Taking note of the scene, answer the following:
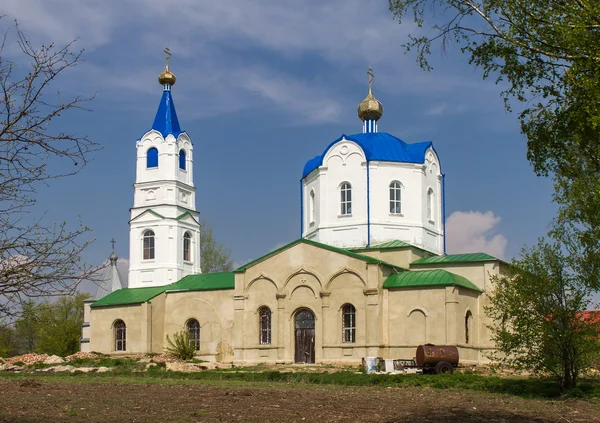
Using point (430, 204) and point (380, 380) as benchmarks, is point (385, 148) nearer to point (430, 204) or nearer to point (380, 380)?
point (430, 204)

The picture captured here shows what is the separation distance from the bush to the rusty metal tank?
40.4 ft

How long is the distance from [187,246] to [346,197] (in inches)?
398

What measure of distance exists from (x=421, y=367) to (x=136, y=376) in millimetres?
9352

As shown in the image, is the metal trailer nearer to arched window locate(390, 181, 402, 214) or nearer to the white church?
the white church

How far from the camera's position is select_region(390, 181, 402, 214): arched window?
35531mm

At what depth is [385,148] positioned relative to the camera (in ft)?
119

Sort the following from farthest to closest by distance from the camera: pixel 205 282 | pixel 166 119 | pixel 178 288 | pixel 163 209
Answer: pixel 166 119 < pixel 163 209 < pixel 178 288 < pixel 205 282

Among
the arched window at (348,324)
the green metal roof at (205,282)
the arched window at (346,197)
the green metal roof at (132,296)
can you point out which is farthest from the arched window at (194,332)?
the arched window at (346,197)

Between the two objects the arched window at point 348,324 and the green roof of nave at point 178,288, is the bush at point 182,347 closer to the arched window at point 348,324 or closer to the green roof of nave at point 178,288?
the green roof of nave at point 178,288

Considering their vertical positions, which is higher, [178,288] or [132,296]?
[178,288]

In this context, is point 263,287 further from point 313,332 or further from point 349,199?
point 349,199

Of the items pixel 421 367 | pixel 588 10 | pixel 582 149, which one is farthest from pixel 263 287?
pixel 588 10

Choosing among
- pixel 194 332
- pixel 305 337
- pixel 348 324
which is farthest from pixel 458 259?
pixel 194 332

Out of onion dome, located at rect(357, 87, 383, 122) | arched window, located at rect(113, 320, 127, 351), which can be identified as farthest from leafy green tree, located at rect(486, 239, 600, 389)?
arched window, located at rect(113, 320, 127, 351)
